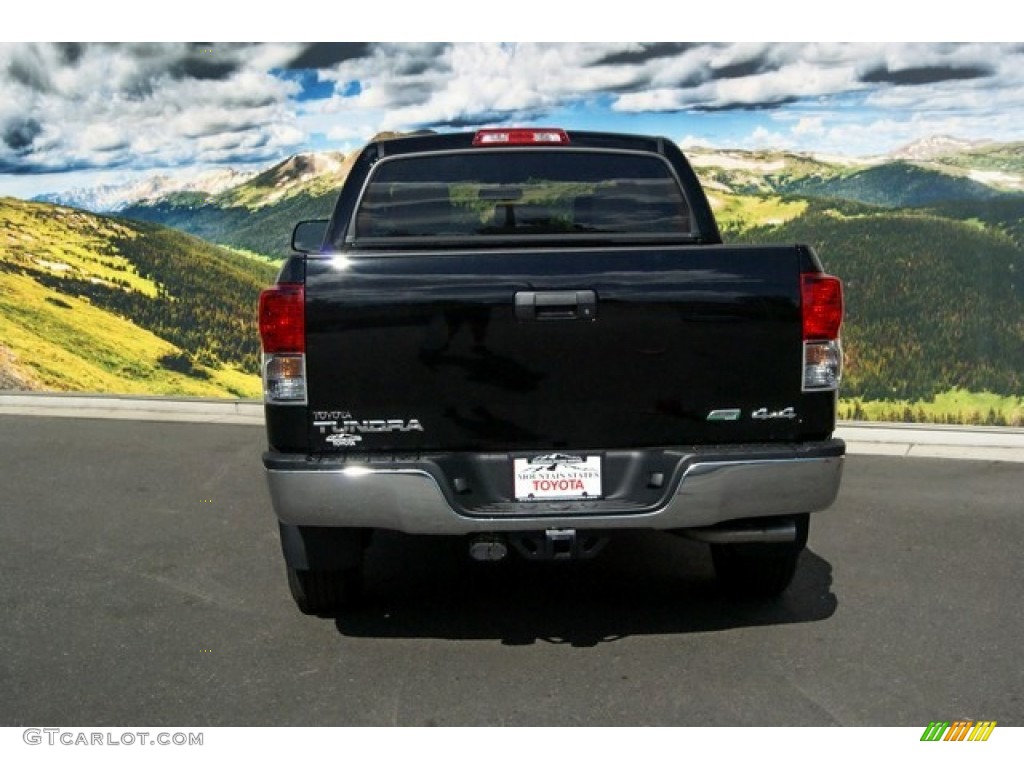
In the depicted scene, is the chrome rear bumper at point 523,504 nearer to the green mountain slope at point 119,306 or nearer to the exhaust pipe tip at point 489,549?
the exhaust pipe tip at point 489,549

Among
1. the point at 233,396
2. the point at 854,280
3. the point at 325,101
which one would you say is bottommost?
the point at 233,396

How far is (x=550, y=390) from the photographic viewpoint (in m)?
4.10

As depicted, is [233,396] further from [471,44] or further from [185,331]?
[471,44]

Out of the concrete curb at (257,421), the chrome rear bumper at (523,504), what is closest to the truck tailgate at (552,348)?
the chrome rear bumper at (523,504)

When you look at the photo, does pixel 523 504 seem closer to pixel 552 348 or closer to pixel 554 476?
pixel 554 476

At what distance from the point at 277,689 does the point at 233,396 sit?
7277 mm

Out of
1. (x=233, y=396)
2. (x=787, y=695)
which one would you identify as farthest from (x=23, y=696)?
(x=233, y=396)

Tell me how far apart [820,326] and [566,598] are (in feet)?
5.74

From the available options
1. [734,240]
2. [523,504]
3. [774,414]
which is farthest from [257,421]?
[774,414]

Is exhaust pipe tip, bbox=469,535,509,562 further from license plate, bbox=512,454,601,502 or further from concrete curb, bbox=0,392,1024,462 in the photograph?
concrete curb, bbox=0,392,1024,462

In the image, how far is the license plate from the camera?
4133 millimetres

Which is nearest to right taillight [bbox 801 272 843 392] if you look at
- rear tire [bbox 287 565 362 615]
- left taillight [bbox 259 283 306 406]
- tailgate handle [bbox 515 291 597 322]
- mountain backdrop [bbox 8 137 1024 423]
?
tailgate handle [bbox 515 291 597 322]

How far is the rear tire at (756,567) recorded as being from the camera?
15.7 feet
